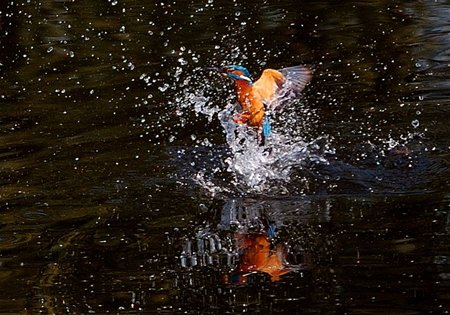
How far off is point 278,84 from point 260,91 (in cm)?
19

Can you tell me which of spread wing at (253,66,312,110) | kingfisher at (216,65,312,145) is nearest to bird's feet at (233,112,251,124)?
kingfisher at (216,65,312,145)

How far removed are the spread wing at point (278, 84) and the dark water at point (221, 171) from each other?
32cm

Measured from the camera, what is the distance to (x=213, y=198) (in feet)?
15.9

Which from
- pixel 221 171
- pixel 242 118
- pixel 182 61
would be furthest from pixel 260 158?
pixel 182 61

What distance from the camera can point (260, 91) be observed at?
16.6 feet

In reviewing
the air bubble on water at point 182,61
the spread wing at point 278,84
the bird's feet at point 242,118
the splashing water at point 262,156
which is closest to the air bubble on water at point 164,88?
the air bubble on water at point 182,61

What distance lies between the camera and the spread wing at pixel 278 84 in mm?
5086

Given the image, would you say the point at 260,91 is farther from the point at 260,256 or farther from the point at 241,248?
the point at 260,256

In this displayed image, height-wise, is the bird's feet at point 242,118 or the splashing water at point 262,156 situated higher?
the bird's feet at point 242,118

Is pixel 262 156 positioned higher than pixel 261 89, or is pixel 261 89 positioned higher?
pixel 261 89

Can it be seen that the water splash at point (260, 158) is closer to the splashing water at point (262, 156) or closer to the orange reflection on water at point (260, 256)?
the splashing water at point (262, 156)

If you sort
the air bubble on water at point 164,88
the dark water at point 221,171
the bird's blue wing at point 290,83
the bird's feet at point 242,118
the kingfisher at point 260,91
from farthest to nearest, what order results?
the air bubble on water at point 164,88 < the bird's blue wing at point 290,83 < the bird's feet at point 242,118 < the kingfisher at point 260,91 < the dark water at point 221,171

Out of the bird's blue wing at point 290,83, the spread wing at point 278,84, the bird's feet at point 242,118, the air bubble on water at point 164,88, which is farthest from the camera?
the air bubble on water at point 164,88

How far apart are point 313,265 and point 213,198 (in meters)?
1.03
